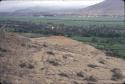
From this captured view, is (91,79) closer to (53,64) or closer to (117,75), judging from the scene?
(117,75)

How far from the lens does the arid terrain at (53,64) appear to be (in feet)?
42.9

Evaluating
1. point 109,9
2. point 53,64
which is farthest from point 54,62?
point 109,9

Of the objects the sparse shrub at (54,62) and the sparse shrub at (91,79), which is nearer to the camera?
the sparse shrub at (91,79)

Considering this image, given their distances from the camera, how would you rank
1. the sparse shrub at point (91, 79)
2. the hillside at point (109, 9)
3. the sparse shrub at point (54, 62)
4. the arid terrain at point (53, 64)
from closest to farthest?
1. the arid terrain at point (53, 64)
2. the sparse shrub at point (91, 79)
3. the sparse shrub at point (54, 62)
4. the hillside at point (109, 9)

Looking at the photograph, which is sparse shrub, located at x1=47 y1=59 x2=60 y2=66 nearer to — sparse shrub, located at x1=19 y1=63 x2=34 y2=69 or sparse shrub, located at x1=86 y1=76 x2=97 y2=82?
sparse shrub, located at x1=19 y1=63 x2=34 y2=69

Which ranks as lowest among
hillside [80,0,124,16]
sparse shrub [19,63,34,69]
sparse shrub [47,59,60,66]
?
hillside [80,0,124,16]

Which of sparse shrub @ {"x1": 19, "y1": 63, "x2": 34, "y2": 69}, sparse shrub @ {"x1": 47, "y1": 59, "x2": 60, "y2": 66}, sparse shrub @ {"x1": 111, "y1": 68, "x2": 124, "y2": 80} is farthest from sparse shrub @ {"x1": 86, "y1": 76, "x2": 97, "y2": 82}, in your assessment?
sparse shrub @ {"x1": 19, "y1": 63, "x2": 34, "y2": 69}

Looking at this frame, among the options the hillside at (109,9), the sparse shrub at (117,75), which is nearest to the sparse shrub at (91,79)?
the sparse shrub at (117,75)

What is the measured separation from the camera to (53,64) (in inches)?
611

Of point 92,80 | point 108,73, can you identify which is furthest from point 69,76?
point 108,73

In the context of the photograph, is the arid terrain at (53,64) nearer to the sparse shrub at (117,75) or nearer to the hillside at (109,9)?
the sparse shrub at (117,75)

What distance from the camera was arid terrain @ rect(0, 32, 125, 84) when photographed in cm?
1308

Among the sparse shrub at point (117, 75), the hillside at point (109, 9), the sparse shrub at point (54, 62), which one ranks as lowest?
the hillside at point (109, 9)

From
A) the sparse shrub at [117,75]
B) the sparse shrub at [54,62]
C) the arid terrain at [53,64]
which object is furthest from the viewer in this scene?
the sparse shrub at [54,62]
